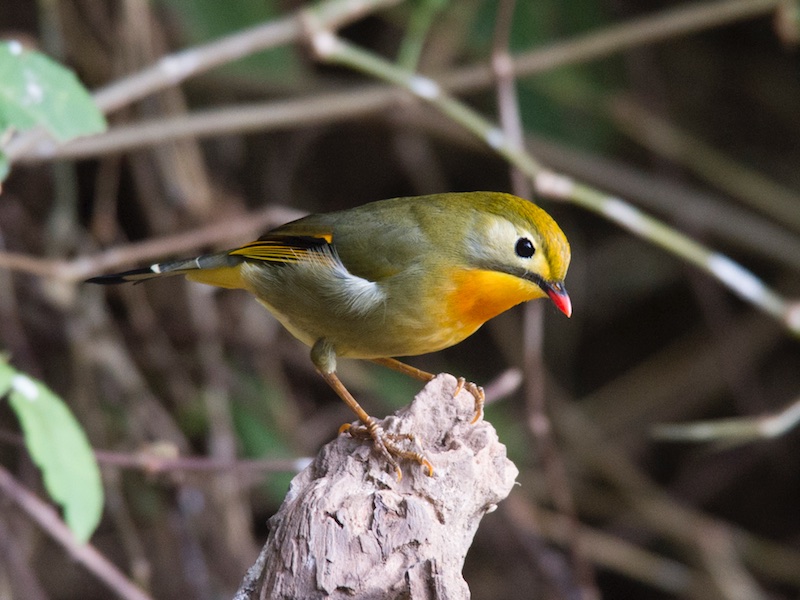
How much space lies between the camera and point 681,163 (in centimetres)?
616

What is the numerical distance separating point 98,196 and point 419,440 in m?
3.55

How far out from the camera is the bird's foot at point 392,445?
84.7 inches

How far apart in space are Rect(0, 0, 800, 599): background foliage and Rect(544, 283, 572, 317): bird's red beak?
1576mm

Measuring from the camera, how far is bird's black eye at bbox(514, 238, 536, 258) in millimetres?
2986

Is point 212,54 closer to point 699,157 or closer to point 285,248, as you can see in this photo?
point 285,248

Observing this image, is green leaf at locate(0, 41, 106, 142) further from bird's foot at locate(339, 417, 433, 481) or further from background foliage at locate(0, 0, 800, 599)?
background foliage at locate(0, 0, 800, 599)

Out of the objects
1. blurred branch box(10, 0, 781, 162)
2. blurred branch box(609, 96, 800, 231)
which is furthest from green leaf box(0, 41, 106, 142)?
blurred branch box(609, 96, 800, 231)

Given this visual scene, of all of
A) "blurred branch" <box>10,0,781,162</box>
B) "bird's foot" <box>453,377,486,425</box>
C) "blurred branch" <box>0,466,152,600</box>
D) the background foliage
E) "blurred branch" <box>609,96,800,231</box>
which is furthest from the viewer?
"blurred branch" <box>609,96,800,231</box>

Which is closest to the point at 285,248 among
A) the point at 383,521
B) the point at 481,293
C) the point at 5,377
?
the point at 481,293

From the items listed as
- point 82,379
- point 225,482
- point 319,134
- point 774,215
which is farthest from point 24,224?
point 774,215

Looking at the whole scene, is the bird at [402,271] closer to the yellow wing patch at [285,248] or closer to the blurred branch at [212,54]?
the yellow wing patch at [285,248]

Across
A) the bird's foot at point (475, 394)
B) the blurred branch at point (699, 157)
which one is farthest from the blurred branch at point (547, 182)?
the blurred branch at point (699, 157)

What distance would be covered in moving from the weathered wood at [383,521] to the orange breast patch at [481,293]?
2.47ft

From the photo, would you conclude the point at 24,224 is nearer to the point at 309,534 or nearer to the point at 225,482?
the point at 225,482
